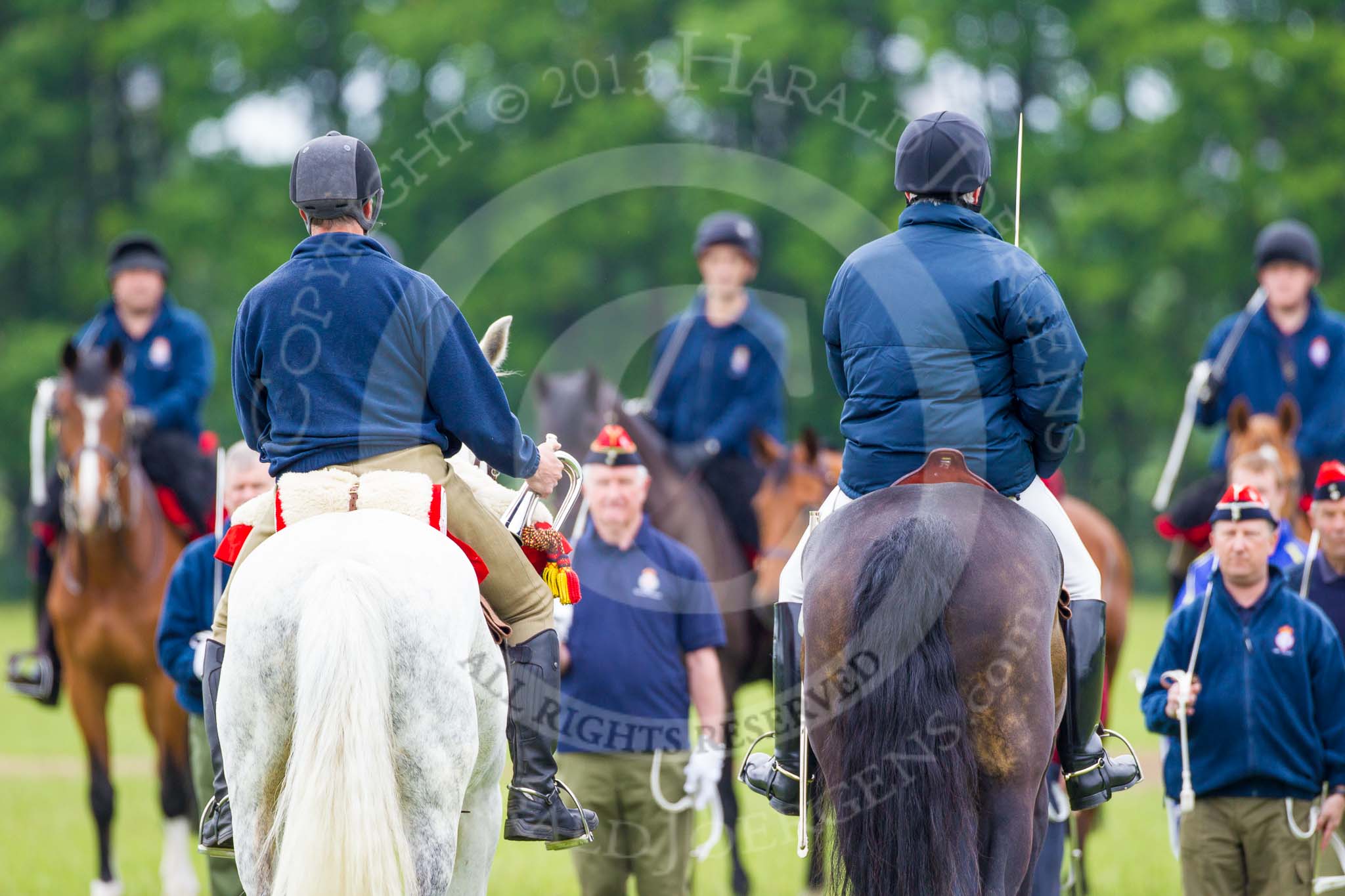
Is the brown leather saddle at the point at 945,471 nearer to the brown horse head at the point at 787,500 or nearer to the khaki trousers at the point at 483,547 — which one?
the khaki trousers at the point at 483,547

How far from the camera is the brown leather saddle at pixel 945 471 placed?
5125 millimetres

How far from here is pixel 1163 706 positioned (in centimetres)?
697

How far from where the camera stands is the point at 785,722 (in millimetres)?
5609

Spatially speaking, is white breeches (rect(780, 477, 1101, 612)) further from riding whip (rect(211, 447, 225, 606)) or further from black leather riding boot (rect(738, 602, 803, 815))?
riding whip (rect(211, 447, 225, 606))

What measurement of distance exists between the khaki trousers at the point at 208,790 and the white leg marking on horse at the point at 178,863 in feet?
1.75

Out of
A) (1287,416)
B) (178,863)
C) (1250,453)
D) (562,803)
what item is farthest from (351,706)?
(1287,416)

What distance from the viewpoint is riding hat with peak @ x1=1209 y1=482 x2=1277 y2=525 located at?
272 inches

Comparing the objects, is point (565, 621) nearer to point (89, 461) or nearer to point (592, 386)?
point (592, 386)

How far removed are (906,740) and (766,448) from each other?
6.15 meters

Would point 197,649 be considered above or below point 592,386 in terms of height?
below

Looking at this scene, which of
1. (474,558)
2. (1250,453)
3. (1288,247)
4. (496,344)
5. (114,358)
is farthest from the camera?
(1288,247)

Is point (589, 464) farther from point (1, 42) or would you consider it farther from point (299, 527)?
point (1, 42)

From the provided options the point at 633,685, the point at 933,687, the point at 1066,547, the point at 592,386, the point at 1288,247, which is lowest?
the point at 933,687

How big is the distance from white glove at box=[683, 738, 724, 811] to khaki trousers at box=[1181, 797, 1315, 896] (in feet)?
6.90
